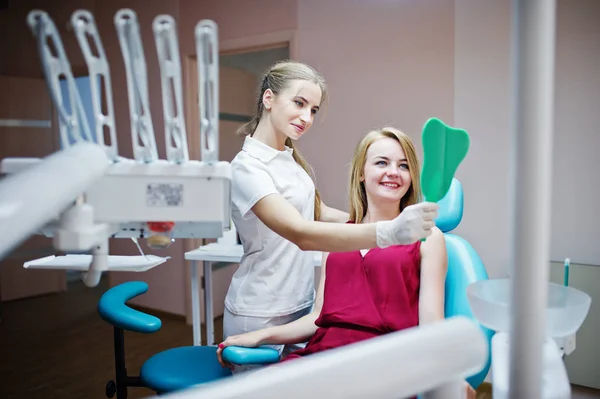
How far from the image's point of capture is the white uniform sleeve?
3.84 ft

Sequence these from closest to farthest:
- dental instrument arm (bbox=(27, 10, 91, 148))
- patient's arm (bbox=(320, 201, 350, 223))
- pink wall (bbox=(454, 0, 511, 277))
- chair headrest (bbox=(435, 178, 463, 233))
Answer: dental instrument arm (bbox=(27, 10, 91, 148)) < chair headrest (bbox=(435, 178, 463, 233)) < patient's arm (bbox=(320, 201, 350, 223)) < pink wall (bbox=(454, 0, 511, 277))

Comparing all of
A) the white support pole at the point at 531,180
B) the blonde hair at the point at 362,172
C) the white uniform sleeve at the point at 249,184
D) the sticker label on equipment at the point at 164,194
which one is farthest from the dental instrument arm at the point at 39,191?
the blonde hair at the point at 362,172

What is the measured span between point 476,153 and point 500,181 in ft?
0.61

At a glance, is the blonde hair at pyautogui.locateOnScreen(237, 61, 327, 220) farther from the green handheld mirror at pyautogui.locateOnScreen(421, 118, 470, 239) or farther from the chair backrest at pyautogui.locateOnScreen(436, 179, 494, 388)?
the green handheld mirror at pyautogui.locateOnScreen(421, 118, 470, 239)

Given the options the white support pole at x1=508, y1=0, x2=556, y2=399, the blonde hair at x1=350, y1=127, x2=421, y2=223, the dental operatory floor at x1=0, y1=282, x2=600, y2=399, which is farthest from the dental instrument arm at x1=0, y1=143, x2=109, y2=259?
the dental operatory floor at x1=0, y1=282, x2=600, y2=399

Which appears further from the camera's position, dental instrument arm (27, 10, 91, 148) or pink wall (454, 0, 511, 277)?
pink wall (454, 0, 511, 277)

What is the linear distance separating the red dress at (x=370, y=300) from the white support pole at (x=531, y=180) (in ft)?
2.73

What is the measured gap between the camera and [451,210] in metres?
1.33

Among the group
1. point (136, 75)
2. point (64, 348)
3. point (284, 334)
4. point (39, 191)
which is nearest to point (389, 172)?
point (284, 334)

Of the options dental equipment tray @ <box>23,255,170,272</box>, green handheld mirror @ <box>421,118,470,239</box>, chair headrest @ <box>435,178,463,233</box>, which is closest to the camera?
green handheld mirror @ <box>421,118,470,239</box>

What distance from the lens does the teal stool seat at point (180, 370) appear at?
1352 mm

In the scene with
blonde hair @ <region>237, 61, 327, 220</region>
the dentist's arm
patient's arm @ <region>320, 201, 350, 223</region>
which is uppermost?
blonde hair @ <region>237, 61, 327, 220</region>

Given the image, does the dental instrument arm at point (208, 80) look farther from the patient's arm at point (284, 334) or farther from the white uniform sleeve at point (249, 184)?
the patient's arm at point (284, 334)

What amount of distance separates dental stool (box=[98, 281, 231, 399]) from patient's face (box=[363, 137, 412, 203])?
0.72 m
